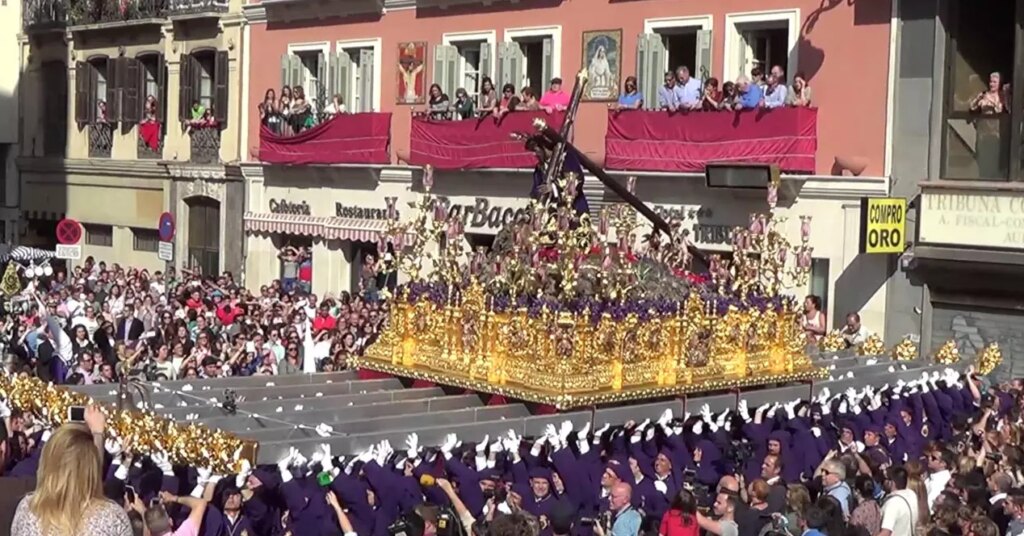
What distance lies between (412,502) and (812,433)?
14.6 ft

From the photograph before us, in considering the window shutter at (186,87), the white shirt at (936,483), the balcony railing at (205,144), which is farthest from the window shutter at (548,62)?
the white shirt at (936,483)

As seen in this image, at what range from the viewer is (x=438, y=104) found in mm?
24078

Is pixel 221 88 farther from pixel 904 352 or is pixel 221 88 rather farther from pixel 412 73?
pixel 904 352

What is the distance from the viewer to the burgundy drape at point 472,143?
74.1 ft

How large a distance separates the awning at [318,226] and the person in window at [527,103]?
348 centimetres

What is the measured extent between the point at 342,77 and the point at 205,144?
3.98 meters

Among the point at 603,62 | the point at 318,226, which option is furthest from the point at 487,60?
the point at 318,226

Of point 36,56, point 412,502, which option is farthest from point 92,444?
point 36,56

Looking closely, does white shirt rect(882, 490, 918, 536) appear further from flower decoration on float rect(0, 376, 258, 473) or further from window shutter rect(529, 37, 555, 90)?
window shutter rect(529, 37, 555, 90)

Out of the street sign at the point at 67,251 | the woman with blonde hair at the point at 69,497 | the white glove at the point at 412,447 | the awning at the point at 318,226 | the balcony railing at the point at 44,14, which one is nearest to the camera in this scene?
the woman with blonde hair at the point at 69,497

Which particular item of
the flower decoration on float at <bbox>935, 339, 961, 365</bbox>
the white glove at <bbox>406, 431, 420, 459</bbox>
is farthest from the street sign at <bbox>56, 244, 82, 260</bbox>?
the white glove at <bbox>406, 431, 420, 459</bbox>

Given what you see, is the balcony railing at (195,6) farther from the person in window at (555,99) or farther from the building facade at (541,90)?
the person in window at (555,99)

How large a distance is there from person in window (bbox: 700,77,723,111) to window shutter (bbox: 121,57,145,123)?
14.3 metres

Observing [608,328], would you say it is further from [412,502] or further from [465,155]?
[465,155]
